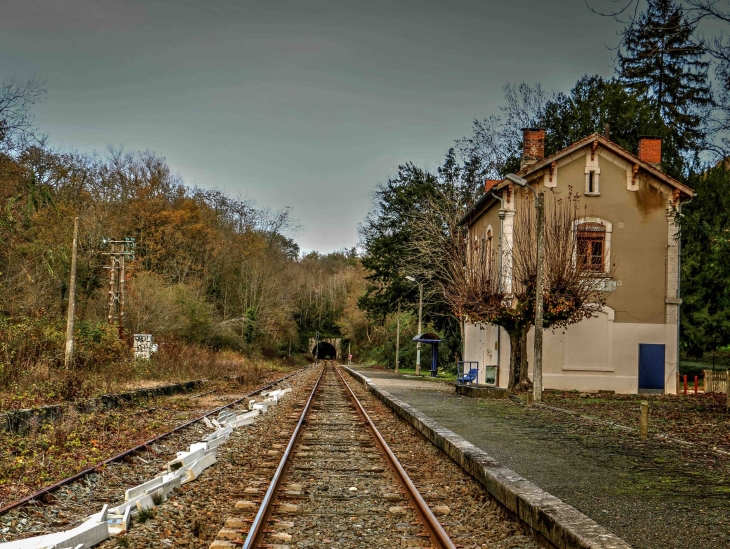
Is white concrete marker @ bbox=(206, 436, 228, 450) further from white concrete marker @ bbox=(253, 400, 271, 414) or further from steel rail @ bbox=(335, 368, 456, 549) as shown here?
white concrete marker @ bbox=(253, 400, 271, 414)

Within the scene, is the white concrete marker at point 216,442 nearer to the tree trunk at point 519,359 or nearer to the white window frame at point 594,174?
the tree trunk at point 519,359

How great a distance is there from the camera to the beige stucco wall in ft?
90.2

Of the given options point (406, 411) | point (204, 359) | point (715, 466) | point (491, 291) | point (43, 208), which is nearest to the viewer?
point (715, 466)

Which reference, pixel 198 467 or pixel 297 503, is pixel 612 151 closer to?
pixel 198 467

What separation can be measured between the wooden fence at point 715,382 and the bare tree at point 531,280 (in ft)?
21.1

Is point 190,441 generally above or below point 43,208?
below

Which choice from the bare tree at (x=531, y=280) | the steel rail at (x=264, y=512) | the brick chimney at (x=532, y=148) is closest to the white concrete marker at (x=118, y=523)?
the steel rail at (x=264, y=512)

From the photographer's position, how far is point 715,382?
29562mm

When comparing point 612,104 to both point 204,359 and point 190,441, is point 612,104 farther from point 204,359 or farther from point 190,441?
point 190,441

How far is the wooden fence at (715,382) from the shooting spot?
96.2 feet

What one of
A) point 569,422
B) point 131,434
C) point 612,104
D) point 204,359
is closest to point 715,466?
point 569,422

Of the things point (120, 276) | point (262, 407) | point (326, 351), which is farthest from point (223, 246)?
point (326, 351)

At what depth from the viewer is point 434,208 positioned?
41969mm

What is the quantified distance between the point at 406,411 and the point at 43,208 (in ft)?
99.9
